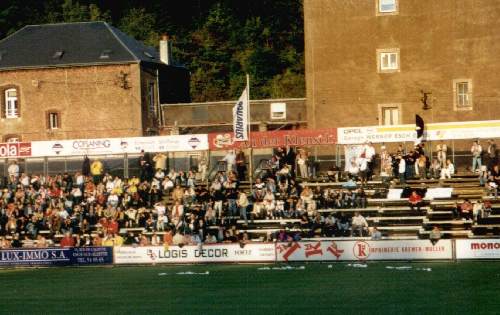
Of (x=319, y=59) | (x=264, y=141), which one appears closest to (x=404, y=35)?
(x=319, y=59)

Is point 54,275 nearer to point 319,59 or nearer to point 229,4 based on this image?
point 319,59

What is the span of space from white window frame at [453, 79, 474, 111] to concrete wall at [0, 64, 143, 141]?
22.0 metres

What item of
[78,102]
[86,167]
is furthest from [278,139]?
[78,102]

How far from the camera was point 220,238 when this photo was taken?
4359cm

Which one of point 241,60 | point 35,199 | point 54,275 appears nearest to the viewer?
point 54,275

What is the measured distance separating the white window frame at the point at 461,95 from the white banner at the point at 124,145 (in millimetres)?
14970

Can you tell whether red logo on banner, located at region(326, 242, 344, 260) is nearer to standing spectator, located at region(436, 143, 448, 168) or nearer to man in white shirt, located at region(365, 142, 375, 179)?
man in white shirt, located at region(365, 142, 375, 179)

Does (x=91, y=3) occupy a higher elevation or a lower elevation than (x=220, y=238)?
higher

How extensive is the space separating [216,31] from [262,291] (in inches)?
2706

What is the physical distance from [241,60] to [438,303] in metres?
68.6

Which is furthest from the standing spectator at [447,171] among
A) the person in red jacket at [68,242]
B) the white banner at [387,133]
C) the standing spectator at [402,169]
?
the person in red jacket at [68,242]

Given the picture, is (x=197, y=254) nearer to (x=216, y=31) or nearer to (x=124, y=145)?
(x=124, y=145)

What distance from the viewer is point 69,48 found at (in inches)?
2685

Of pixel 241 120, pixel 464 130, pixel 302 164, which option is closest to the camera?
pixel 464 130
